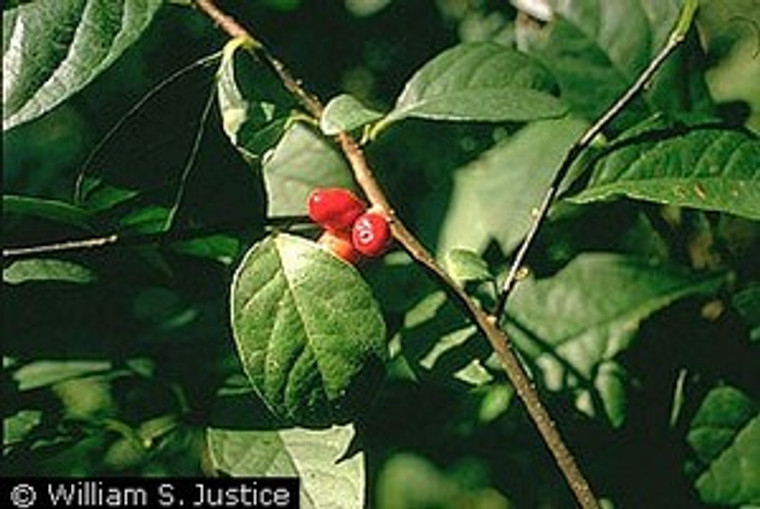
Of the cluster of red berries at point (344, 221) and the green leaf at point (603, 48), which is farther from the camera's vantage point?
the green leaf at point (603, 48)

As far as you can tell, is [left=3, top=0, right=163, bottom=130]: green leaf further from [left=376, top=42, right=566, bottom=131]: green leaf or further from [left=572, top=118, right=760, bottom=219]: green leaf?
[left=572, top=118, right=760, bottom=219]: green leaf

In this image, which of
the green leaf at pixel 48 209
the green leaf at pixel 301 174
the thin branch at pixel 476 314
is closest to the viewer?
the thin branch at pixel 476 314

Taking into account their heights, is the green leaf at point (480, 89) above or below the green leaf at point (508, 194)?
above

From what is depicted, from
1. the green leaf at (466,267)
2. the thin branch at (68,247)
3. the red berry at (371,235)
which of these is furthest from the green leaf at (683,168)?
the thin branch at (68,247)

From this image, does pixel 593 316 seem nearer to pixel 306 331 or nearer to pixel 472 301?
pixel 472 301

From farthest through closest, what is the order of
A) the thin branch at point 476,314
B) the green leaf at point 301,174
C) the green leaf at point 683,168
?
the green leaf at point 301,174, the green leaf at point 683,168, the thin branch at point 476,314

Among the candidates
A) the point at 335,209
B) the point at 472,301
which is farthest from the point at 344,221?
the point at 472,301

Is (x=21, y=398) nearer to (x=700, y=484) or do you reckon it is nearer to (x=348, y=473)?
(x=348, y=473)

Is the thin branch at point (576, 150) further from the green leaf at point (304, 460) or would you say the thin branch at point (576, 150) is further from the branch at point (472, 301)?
the green leaf at point (304, 460)
